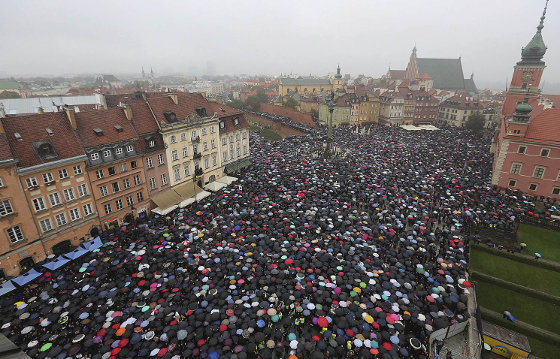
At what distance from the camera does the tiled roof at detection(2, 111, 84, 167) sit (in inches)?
1126

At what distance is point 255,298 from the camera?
23.2 m

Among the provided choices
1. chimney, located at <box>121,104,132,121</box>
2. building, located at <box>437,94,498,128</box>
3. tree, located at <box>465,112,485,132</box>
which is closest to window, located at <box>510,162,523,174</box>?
tree, located at <box>465,112,485,132</box>

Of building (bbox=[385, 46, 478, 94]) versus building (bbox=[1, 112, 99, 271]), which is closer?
building (bbox=[1, 112, 99, 271])

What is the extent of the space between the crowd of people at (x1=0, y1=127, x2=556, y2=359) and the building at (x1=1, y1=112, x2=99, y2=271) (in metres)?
4.22

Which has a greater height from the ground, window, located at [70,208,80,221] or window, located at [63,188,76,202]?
window, located at [63,188,76,202]

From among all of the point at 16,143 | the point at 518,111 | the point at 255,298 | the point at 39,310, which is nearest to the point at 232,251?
the point at 255,298

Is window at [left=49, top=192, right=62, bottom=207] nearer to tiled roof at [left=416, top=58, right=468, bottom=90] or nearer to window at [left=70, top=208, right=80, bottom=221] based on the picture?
window at [left=70, top=208, right=80, bottom=221]

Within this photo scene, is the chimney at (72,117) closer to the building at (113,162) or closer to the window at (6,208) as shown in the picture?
the building at (113,162)

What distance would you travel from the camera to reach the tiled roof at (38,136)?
28.6 meters

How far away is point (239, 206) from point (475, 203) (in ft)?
111

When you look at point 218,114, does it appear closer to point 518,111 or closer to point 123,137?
point 123,137

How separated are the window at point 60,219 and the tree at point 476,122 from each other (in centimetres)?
10427

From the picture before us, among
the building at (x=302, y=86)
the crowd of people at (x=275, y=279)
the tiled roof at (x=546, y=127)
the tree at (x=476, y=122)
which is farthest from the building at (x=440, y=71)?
the crowd of people at (x=275, y=279)

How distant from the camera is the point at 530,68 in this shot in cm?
7031
